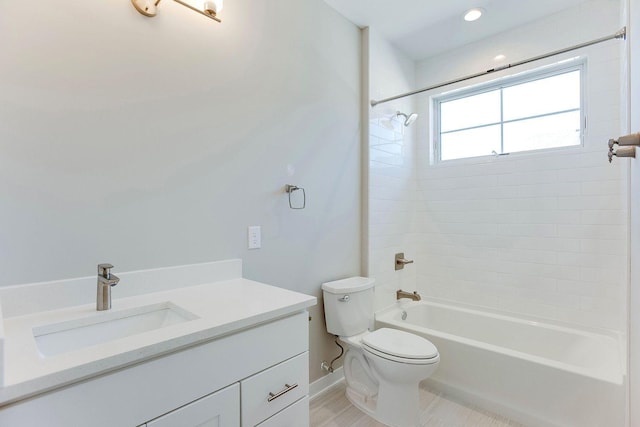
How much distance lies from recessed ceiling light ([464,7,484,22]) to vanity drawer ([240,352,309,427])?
2460 mm

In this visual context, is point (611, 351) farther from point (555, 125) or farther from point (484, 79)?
point (484, 79)

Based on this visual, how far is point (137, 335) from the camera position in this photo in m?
0.82

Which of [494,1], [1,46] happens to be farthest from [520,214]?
[1,46]

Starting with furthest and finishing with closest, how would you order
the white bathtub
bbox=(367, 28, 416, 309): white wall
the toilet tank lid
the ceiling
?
bbox=(367, 28, 416, 309): white wall < the ceiling < the toilet tank lid < the white bathtub

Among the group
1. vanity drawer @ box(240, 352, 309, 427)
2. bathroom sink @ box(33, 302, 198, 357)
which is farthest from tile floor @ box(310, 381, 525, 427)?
bathroom sink @ box(33, 302, 198, 357)

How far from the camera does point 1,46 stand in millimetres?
983

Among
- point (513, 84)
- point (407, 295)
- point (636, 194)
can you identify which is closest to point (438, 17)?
point (513, 84)

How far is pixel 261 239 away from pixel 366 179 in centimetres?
103

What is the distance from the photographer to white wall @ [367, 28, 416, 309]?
2.42 metres

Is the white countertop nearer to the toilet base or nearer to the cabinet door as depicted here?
the cabinet door

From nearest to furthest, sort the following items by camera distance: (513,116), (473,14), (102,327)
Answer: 1. (102,327)
2. (473,14)
3. (513,116)

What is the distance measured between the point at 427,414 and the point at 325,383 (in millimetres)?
654

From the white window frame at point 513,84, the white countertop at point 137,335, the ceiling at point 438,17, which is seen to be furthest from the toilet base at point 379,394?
the ceiling at point 438,17

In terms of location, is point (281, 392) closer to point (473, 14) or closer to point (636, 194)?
point (636, 194)
